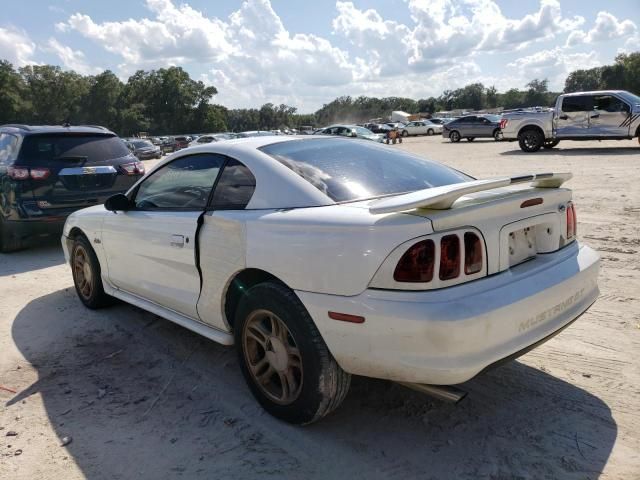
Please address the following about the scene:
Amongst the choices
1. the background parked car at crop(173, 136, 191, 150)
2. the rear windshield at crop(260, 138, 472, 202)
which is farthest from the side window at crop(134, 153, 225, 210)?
the background parked car at crop(173, 136, 191, 150)

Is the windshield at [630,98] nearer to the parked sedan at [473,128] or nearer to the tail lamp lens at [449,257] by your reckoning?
the parked sedan at [473,128]

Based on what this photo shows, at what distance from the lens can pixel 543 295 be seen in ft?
8.41

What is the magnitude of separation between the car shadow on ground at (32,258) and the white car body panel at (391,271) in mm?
4407

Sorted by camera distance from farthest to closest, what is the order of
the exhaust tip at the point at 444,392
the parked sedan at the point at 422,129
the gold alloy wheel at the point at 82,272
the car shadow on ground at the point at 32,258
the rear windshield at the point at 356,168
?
the parked sedan at the point at 422,129
the car shadow on ground at the point at 32,258
the gold alloy wheel at the point at 82,272
the rear windshield at the point at 356,168
the exhaust tip at the point at 444,392

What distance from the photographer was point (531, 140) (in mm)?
18750

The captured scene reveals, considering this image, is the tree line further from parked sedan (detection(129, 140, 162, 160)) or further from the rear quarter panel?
the rear quarter panel

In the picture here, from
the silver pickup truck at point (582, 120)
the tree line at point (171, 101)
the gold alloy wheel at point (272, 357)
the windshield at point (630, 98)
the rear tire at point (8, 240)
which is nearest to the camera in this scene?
the gold alloy wheel at point (272, 357)

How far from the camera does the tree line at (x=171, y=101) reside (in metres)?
78.5

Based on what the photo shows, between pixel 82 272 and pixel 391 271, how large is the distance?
144 inches

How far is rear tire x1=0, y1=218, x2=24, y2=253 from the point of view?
707cm

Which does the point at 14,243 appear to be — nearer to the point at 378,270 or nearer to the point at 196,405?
the point at 196,405

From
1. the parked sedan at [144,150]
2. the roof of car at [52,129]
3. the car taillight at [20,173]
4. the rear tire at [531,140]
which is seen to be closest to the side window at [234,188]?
the car taillight at [20,173]

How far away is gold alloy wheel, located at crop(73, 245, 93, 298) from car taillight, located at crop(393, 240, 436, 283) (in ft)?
11.2

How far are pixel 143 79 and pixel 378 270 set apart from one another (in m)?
108
